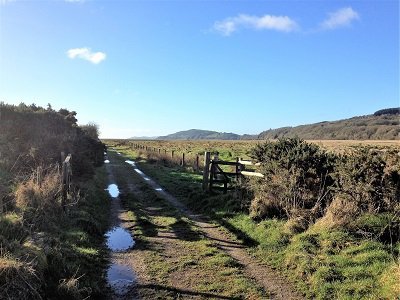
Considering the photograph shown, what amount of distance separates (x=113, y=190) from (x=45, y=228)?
37.2 ft

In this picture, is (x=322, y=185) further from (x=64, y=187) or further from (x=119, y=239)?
(x=64, y=187)

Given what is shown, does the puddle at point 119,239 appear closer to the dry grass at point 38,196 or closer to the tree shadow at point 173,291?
the dry grass at point 38,196

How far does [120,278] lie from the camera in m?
8.00

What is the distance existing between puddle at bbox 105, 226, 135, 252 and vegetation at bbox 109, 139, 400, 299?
295 cm

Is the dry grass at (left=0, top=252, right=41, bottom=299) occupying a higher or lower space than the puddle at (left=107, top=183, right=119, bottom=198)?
higher

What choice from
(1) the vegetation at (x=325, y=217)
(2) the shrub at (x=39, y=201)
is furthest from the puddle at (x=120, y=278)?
(1) the vegetation at (x=325, y=217)

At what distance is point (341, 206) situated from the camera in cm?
971

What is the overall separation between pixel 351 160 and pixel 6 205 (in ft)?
29.7

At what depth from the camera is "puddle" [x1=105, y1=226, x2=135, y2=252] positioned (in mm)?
10282

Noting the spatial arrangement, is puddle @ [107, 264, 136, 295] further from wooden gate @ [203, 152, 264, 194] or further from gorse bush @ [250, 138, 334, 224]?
wooden gate @ [203, 152, 264, 194]

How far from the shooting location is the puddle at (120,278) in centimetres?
746

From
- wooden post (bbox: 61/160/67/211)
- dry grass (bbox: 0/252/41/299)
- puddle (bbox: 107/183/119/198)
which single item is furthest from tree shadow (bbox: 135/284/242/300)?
puddle (bbox: 107/183/119/198)

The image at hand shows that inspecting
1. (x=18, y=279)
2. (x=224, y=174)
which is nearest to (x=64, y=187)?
(x=18, y=279)

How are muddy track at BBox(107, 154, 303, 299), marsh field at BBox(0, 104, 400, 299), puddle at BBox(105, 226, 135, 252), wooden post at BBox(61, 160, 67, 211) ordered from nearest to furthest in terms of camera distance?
marsh field at BBox(0, 104, 400, 299)
muddy track at BBox(107, 154, 303, 299)
puddle at BBox(105, 226, 135, 252)
wooden post at BBox(61, 160, 67, 211)
